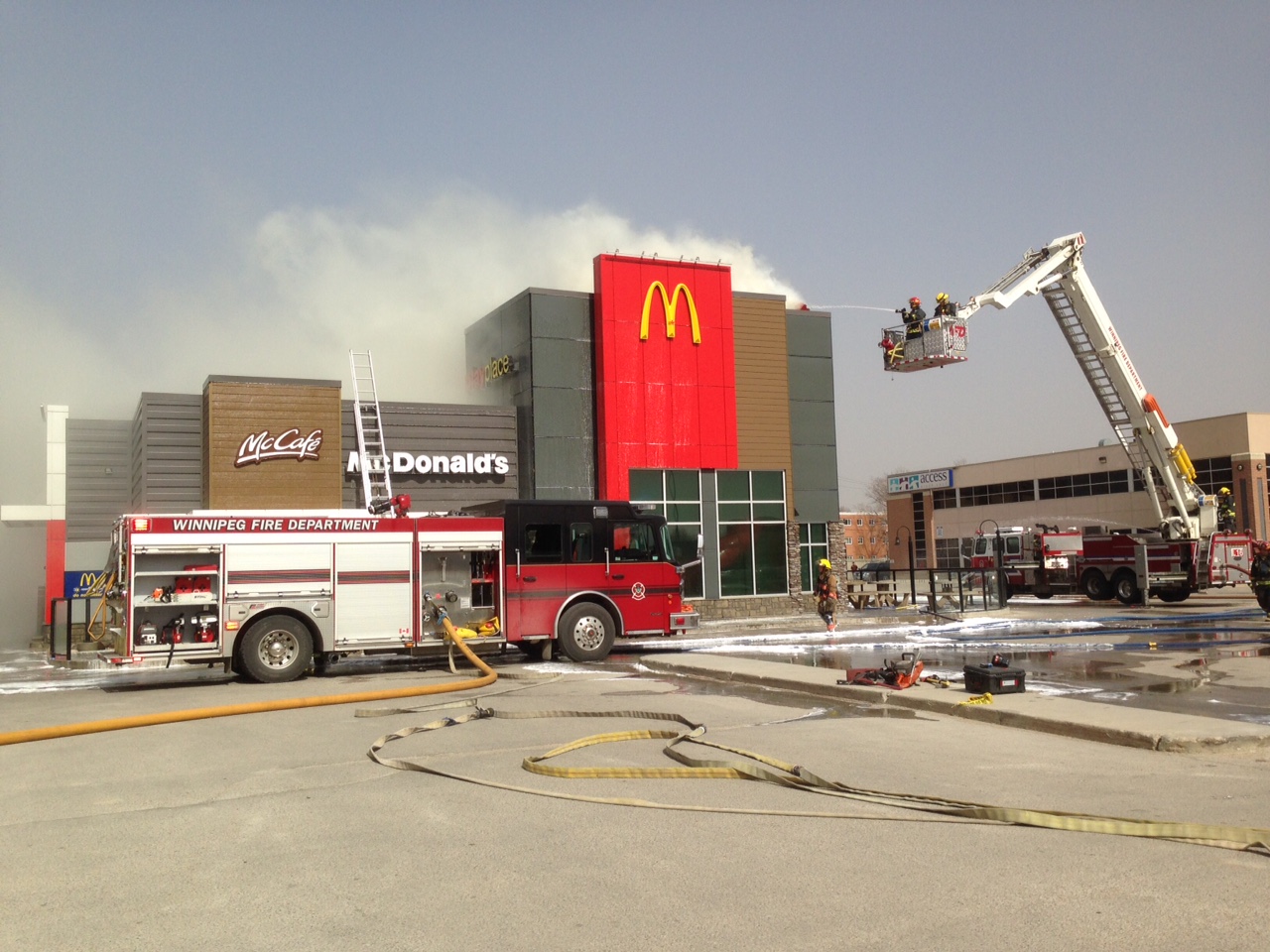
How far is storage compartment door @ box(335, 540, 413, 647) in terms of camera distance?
15.5m

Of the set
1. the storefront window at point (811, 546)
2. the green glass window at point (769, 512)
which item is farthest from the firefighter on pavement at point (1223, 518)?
the green glass window at point (769, 512)

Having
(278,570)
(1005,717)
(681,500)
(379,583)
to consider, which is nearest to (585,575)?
(379,583)

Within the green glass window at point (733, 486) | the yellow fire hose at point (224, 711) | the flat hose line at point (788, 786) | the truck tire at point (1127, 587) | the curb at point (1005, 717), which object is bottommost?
the curb at point (1005, 717)

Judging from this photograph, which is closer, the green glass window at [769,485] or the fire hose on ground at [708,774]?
the fire hose on ground at [708,774]

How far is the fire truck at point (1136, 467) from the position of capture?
27.5 metres

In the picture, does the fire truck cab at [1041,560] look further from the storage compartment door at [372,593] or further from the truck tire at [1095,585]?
the storage compartment door at [372,593]

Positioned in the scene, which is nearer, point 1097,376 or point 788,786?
point 788,786

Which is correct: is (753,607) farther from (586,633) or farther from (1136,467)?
(586,633)

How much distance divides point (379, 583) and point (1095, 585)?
22.7 m

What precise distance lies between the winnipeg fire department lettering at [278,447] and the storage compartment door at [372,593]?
1024 cm

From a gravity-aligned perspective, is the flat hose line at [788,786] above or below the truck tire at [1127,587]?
below

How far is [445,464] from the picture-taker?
2723 centimetres

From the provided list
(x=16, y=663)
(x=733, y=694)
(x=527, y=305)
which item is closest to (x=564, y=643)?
(x=733, y=694)

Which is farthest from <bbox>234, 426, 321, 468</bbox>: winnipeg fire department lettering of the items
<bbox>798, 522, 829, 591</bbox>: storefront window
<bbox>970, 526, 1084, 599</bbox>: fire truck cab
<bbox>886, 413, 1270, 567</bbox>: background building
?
<bbox>886, 413, 1270, 567</bbox>: background building
